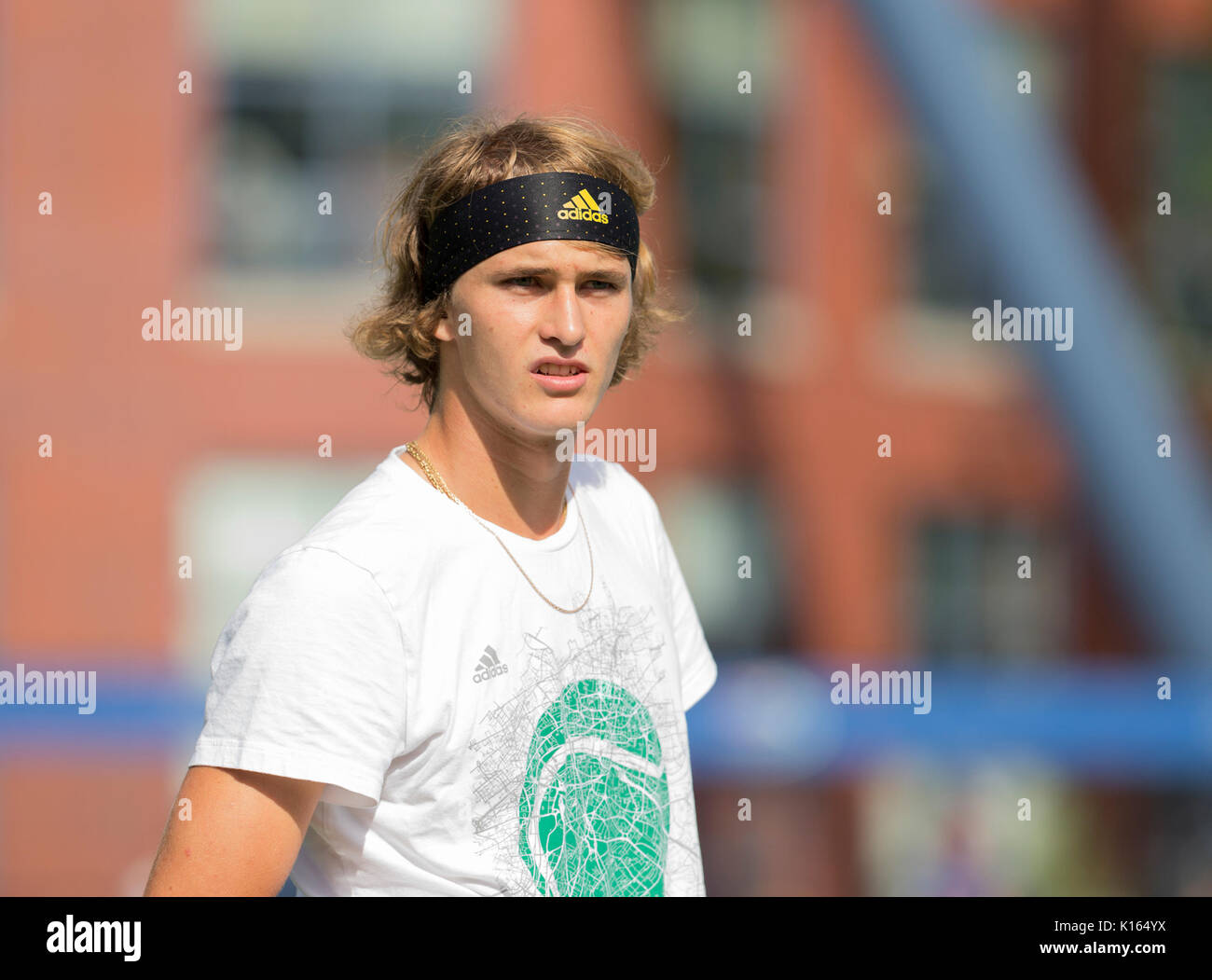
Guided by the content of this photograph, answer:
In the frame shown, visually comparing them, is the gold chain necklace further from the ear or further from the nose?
the nose

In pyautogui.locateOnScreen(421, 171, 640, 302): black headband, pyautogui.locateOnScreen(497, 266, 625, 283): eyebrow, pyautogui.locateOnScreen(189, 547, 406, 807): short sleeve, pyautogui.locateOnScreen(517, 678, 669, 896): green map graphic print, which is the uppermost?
pyautogui.locateOnScreen(421, 171, 640, 302): black headband

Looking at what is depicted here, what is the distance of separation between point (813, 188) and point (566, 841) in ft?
40.9

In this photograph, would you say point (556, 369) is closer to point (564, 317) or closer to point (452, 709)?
point (564, 317)

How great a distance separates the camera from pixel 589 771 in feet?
7.97

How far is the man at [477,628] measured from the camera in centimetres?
211

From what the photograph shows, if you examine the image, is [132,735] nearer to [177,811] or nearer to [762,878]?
[177,811]

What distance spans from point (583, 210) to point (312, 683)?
1018 mm

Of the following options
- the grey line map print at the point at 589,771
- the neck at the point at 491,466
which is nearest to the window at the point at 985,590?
the grey line map print at the point at 589,771

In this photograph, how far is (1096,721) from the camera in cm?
684

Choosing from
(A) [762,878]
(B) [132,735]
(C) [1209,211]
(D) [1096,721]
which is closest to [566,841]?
(B) [132,735]

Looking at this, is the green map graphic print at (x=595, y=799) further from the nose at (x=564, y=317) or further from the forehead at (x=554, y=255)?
the forehead at (x=554, y=255)

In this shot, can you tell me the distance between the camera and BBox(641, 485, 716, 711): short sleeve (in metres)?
2.95

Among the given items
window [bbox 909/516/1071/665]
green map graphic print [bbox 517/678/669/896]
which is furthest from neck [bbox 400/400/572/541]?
window [bbox 909/516/1071/665]

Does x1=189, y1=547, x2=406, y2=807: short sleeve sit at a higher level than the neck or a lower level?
lower
